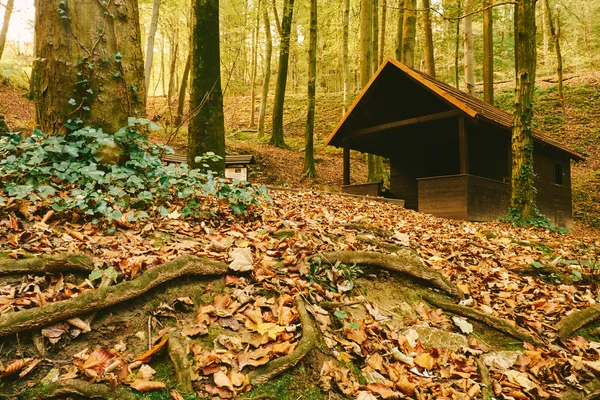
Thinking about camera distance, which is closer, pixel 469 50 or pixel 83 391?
pixel 83 391

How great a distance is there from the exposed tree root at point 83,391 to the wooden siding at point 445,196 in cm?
938

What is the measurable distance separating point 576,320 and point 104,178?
4.63 meters

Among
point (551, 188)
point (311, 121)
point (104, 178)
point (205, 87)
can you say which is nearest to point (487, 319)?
point (104, 178)

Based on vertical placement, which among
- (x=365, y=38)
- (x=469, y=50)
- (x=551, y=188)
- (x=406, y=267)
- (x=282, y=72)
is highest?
(x=365, y=38)

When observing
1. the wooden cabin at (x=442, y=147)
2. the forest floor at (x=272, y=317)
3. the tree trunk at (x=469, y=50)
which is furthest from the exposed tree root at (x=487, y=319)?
the tree trunk at (x=469, y=50)

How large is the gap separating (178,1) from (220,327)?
21.4 m

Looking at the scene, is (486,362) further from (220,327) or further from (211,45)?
(211,45)

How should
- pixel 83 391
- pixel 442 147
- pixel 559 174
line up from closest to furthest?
pixel 83 391 < pixel 442 147 < pixel 559 174

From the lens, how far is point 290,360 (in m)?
2.08

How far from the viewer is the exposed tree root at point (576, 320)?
123 inches

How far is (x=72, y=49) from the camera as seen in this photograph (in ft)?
12.7

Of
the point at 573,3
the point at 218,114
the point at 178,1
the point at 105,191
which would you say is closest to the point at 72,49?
the point at 105,191

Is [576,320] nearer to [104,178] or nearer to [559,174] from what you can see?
[104,178]

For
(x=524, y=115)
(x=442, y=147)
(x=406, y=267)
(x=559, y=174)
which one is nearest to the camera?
(x=406, y=267)
